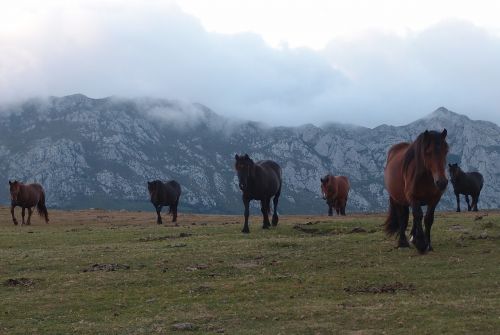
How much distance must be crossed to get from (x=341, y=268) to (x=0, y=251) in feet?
46.2

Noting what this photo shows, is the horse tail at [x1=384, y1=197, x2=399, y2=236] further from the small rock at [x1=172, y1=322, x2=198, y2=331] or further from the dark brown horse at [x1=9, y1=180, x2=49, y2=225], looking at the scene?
the dark brown horse at [x1=9, y1=180, x2=49, y2=225]

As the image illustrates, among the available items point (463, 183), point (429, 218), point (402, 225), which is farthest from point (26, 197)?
point (463, 183)

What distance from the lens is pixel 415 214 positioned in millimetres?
16547

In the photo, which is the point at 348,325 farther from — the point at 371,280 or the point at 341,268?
the point at 341,268

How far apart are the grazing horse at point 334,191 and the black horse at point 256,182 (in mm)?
14230

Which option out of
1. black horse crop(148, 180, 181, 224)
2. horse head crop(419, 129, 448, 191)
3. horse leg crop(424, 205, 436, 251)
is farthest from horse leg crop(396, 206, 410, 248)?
black horse crop(148, 180, 181, 224)

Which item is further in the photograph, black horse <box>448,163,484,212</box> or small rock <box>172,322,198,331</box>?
black horse <box>448,163,484,212</box>

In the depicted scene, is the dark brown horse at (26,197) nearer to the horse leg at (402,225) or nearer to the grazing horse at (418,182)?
the grazing horse at (418,182)

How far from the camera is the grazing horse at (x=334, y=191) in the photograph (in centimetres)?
4384

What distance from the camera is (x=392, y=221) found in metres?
19.5

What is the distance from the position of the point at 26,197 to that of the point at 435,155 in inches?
1351

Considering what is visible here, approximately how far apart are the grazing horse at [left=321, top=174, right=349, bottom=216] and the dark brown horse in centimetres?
2129

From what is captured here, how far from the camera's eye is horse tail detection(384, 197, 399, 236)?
63.5 feet

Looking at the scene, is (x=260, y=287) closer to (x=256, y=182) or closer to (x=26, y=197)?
(x=256, y=182)
